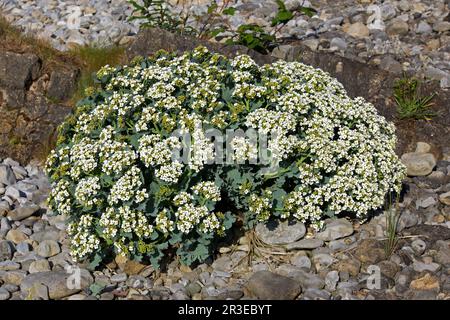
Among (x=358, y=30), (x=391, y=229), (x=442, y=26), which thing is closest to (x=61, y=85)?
(x=391, y=229)

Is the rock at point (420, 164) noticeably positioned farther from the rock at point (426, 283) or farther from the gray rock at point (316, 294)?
the gray rock at point (316, 294)

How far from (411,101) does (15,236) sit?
3414 mm

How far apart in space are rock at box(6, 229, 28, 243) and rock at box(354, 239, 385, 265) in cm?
236

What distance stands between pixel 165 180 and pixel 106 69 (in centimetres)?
132

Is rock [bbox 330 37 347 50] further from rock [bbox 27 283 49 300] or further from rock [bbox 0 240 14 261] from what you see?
rock [bbox 27 283 49 300]

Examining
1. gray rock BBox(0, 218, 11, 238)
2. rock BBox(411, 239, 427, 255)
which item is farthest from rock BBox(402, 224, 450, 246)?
gray rock BBox(0, 218, 11, 238)

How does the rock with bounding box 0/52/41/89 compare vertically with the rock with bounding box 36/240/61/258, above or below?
above

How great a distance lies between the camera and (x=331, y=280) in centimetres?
447

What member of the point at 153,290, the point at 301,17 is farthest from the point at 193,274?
the point at 301,17

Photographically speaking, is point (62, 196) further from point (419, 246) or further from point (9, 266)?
point (419, 246)

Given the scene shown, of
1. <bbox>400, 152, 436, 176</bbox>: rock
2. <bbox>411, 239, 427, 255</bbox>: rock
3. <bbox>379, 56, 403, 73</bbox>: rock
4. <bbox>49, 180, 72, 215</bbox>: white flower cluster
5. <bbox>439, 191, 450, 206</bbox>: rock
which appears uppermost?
<bbox>379, 56, 403, 73</bbox>: rock

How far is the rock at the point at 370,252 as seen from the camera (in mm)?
4613

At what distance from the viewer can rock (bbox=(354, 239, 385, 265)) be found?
4.61 metres

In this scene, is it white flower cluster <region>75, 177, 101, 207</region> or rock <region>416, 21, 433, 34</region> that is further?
rock <region>416, 21, 433, 34</region>
